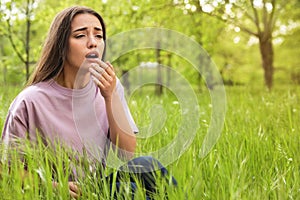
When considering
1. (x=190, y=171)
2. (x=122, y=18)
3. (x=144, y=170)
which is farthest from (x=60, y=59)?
(x=122, y=18)

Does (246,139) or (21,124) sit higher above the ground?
(21,124)

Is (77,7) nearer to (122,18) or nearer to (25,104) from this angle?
(25,104)

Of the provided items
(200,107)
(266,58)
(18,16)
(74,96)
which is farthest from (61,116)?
(266,58)

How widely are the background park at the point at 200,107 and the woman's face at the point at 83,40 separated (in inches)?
14.5

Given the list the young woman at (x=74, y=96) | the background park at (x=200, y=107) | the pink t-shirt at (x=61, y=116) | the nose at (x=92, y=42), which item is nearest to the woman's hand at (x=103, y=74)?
the young woman at (x=74, y=96)

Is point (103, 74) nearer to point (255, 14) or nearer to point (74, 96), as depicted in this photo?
point (74, 96)

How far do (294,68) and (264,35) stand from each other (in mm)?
6354

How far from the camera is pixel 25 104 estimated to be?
2.01 meters

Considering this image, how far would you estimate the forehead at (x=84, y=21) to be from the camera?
82.3 inches

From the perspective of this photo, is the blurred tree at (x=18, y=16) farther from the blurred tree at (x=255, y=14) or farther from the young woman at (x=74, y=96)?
the young woman at (x=74, y=96)

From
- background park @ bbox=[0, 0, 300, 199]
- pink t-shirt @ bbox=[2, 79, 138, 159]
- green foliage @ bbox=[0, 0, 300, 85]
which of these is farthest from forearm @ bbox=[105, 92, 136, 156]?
green foliage @ bbox=[0, 0, 300, 85]

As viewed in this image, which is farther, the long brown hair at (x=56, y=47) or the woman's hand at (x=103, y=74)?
the long brown hair at (x=56, y=47)

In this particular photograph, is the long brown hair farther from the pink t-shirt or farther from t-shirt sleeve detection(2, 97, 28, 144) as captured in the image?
t-shirt sleeve detection(2, 97, 28, 144)

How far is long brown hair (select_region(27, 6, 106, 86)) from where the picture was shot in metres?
2.07
